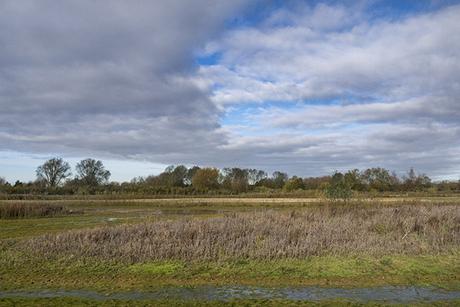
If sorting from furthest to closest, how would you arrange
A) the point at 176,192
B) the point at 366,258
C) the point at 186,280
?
the point at 176,192 → the point at 366,258 → the point at 186,280

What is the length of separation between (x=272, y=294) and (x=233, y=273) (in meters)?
2.85

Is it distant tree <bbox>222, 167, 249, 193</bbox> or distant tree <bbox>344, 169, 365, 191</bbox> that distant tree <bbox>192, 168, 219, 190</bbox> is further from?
distant tree <bbox>344, 169, 365, 191</bbox>

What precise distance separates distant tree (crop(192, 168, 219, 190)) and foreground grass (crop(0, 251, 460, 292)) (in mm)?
117152

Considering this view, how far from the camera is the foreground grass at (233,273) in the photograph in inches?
534

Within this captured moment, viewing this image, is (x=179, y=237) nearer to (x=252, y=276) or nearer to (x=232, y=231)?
(x=232, y=231)

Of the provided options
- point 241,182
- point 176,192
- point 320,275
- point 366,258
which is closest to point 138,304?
point 320,275

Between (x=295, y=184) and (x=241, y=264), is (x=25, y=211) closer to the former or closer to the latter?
(x=241, y=264)

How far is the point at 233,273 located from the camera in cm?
1480

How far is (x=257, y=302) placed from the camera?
36.6ft

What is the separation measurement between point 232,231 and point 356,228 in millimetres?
6289

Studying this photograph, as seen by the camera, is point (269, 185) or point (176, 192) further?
point (269, 185)

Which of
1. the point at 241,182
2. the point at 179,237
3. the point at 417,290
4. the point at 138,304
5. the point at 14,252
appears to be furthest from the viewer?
the point at 241,182

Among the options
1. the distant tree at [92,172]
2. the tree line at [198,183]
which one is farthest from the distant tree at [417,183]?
the distant tree at [92,172]

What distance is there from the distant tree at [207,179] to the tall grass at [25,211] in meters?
87.9
